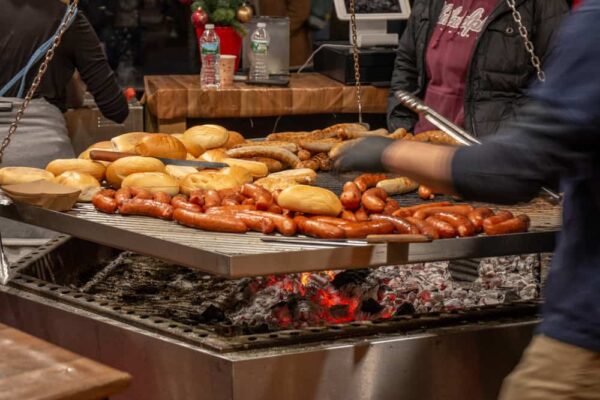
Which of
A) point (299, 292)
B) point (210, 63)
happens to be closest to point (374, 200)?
point (299, 292)

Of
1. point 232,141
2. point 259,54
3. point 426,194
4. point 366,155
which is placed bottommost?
point 426,194

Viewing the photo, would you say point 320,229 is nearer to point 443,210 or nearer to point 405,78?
point 443,210

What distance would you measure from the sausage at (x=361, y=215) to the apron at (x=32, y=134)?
1610 mm

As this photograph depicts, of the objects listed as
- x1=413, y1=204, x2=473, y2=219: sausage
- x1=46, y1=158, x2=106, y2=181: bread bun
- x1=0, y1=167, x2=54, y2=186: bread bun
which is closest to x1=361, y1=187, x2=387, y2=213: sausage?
x1=413, y1=204, x2=473, y2=219: sausage

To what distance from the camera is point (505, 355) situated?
9.21 ft

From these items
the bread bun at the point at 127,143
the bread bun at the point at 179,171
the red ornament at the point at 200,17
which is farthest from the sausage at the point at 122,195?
the red ornament at the point at 200,17

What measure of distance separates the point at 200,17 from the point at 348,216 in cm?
357

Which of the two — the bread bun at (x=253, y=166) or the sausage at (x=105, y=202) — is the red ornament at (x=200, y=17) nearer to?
the bread bun at (x=253, y=166)

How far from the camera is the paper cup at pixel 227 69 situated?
232 inches

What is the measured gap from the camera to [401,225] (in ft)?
8.87

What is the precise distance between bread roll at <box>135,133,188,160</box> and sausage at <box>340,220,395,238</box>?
91 centimetres

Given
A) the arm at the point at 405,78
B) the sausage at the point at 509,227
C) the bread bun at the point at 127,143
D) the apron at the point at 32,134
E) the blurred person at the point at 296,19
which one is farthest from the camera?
the blurred person at the point at 296,19

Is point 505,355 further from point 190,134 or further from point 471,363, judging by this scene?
point 190,134

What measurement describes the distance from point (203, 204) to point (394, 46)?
11.8 feet
